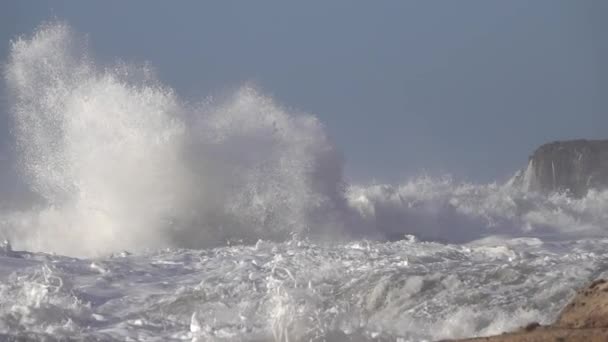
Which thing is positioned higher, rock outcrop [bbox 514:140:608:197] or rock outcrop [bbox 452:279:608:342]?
rock outcrop [bbox 514:140:608:197]

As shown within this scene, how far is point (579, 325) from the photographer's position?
215 inches

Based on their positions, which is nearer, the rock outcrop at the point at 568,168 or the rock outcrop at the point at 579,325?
the rock outcrop at the point at 579,325

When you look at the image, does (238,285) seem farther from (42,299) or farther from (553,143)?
(553,143)

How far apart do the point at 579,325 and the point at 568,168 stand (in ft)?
87.7

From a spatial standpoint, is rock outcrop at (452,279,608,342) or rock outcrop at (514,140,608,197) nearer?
rock outcrop at (452,279,608,342)

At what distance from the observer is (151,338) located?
22.3 feet

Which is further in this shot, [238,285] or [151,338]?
[238,285]

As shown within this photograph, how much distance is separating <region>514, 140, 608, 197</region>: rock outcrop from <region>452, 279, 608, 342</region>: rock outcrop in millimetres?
23798

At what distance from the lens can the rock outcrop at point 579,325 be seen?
4855mm

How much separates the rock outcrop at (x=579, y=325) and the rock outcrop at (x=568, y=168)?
2380 centimetres

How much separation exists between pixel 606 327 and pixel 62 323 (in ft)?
13.4

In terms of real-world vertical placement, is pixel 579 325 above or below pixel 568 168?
below

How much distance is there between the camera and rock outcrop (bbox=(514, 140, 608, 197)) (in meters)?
29.8

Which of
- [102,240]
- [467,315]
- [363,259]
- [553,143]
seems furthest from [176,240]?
→ [553,143]
